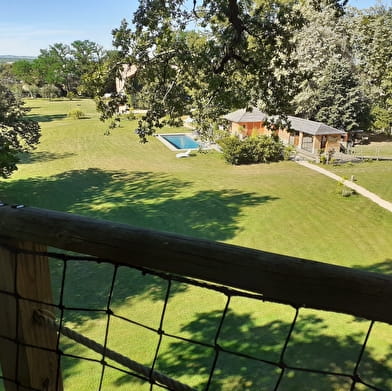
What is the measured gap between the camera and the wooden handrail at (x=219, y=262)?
2.16ft

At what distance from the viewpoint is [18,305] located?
958mm

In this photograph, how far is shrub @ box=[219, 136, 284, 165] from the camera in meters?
18.1

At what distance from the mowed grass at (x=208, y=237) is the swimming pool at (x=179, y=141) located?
102 centimetres

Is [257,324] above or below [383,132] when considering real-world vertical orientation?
below

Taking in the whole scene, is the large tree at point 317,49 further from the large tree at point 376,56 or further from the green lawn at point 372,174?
the green lawn at point 372,174

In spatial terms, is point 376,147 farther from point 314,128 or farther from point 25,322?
point 25,322

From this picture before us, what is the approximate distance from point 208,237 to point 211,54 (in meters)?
4.91

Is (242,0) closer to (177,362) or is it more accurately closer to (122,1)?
(122,1)

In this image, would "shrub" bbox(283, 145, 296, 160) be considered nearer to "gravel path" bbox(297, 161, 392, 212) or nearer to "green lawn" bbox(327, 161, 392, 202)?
"gravel path" bbox(297, 161, 392, 212)

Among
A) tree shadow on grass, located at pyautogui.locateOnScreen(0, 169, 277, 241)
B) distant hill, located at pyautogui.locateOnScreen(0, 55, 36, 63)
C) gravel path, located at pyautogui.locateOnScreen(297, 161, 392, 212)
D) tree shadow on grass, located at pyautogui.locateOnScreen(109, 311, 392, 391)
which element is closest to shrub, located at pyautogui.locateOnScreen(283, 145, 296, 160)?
gravel path, located at pyautogui.locateOnScreen(297, 161, 392, 212)

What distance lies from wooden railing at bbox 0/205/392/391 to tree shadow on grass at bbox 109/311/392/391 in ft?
14.0

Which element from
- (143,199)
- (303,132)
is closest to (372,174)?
(303,132)

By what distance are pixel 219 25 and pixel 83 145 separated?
17221mm

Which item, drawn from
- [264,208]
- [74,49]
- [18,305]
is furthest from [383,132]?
[74,49]
